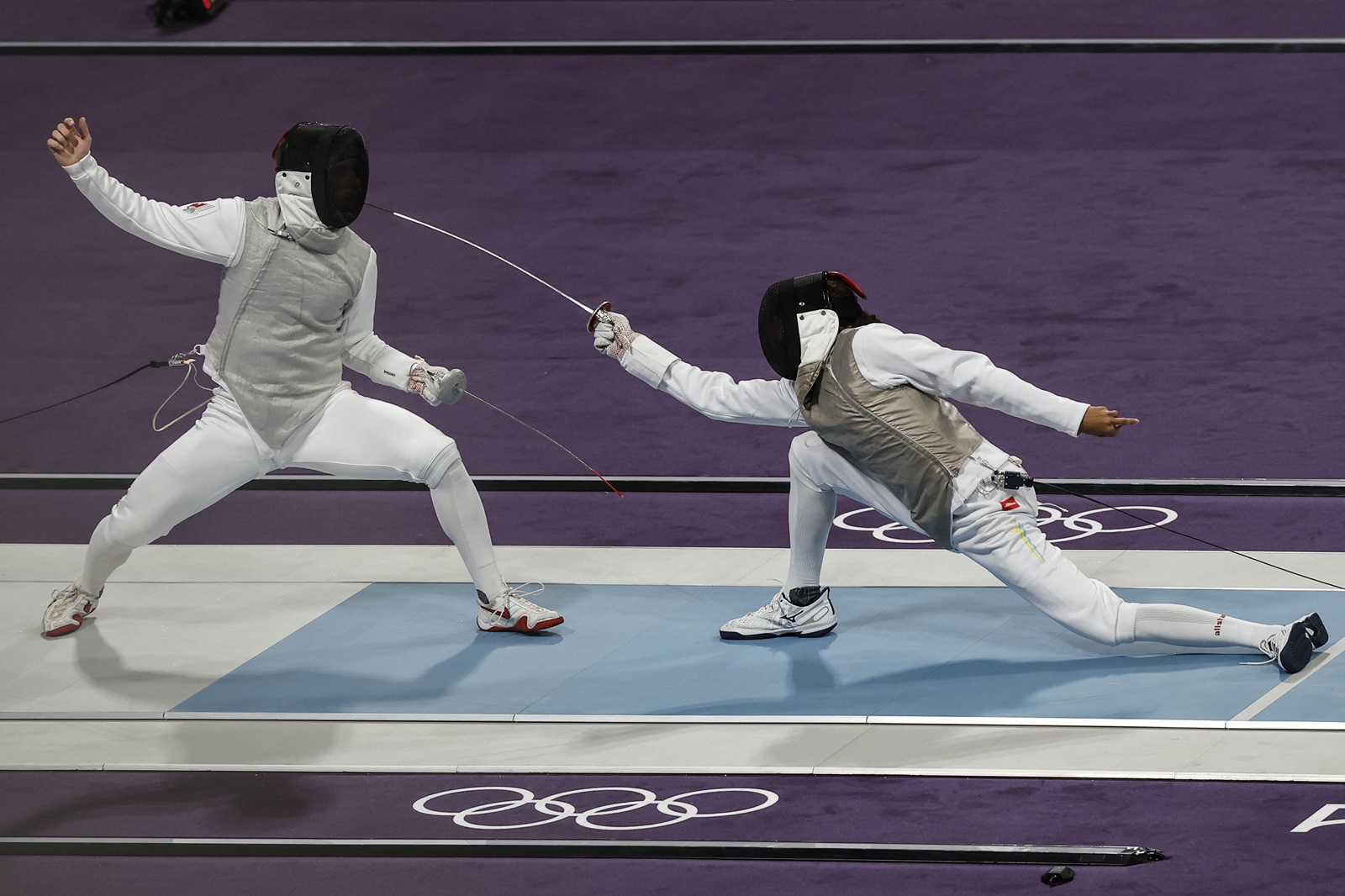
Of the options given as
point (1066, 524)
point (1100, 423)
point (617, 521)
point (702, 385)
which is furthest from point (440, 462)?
point (1066, 524)

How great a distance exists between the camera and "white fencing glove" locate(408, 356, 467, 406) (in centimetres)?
497

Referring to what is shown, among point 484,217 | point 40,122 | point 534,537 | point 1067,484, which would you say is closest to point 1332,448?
point 1067,484

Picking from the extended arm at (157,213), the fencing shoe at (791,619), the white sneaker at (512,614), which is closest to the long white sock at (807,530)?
the fencing shoe at (791,619)

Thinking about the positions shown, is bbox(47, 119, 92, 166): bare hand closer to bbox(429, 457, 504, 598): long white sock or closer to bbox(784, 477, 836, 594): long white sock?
bbox(429, 457, 504, 598): long white sock

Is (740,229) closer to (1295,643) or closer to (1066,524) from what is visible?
(1066,524)

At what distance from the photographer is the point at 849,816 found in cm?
406

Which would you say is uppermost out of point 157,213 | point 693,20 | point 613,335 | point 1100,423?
point 693,20

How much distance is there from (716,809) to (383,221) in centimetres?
505

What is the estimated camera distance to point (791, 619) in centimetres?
505

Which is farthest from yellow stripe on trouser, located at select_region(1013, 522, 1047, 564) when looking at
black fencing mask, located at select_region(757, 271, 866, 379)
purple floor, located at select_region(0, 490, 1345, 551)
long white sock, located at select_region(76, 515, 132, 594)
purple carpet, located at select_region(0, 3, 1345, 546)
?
long white sock, located at select_region(76, 515, 132, 594)

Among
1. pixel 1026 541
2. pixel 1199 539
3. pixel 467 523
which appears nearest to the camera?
pixel 1026 541

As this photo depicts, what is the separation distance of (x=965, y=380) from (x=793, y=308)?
49cm

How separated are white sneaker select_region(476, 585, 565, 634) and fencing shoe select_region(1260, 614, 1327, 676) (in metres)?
1.84

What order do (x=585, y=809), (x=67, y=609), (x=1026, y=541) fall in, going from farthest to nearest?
(x=67, y=609)
(x=1026, y=541)
(x=585, y=809)
